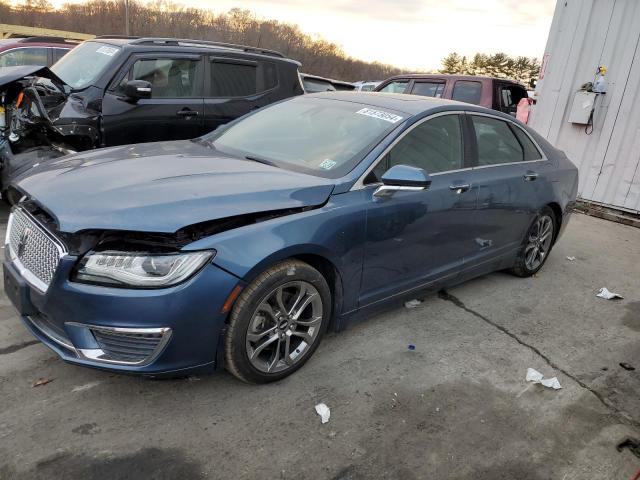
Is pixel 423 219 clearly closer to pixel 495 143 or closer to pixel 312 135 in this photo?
pixel 312 135

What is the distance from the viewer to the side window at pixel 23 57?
28.4 feet

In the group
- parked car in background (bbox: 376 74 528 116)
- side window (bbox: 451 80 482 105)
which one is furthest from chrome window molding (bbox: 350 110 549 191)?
side window (bbox: 451 80 482 105)

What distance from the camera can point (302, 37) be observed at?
229 feet

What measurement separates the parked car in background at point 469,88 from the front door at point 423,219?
5658mm

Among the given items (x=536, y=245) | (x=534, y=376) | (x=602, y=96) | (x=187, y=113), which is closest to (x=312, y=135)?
(x=534, y=376)

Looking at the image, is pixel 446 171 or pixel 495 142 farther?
pixel 495 142

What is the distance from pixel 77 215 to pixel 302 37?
73.2m

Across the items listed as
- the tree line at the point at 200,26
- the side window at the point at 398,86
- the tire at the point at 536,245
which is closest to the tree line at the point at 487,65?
the tree line at the point at 200,26

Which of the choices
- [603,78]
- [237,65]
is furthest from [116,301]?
[603,78]

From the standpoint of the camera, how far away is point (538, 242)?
188 inches

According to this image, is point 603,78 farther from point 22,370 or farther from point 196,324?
point 22,370

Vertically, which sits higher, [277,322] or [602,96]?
[602,96]

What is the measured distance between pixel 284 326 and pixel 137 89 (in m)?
3.70

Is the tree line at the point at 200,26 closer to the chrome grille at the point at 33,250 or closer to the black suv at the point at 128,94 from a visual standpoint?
the black suv at the point at 128,94
